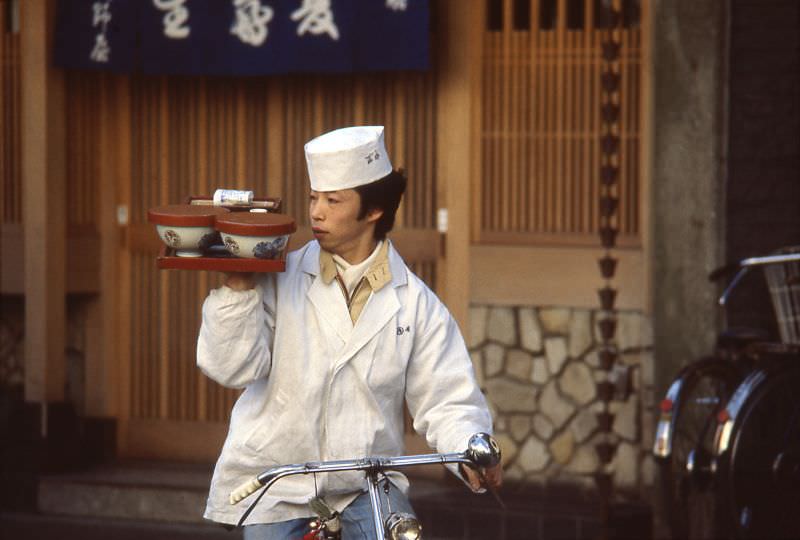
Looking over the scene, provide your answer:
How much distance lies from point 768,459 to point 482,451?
160 inches

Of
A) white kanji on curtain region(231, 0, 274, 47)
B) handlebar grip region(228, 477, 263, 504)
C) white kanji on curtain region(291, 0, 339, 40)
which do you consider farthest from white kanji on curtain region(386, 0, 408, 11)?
handlebar grip region(228, 477, 263, 504)

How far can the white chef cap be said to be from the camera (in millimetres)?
5027

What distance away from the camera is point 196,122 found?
10.9 metres

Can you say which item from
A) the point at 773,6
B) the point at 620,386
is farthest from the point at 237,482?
the point at 773,6

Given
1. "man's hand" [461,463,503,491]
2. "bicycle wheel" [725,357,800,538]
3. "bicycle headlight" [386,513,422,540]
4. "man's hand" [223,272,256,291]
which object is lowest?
"bicycle wheel" [725,357,800,538]

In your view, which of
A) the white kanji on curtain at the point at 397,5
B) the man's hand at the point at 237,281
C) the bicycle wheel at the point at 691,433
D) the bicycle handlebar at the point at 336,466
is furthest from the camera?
the white kanji on curtain at the point at 397,5

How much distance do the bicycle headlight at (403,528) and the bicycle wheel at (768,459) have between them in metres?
3.86

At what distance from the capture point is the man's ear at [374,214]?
519cm

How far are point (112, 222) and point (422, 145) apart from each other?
95.7 inches

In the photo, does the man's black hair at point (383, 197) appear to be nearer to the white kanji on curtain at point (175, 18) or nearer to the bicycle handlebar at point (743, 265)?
the bicycle handlebar at point (743, 265)

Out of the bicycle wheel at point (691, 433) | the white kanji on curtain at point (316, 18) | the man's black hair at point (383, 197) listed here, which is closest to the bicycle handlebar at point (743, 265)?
the bicycle wheel at point (691, 433)

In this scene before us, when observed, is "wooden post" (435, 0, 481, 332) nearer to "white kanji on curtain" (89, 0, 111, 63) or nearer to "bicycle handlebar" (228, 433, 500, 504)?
"white kanji on curtain" (89, 0, 111, 63)

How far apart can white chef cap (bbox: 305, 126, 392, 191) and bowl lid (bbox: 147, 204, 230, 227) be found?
1.17 feet

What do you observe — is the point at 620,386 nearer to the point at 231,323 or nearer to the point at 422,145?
the point at 422,145
